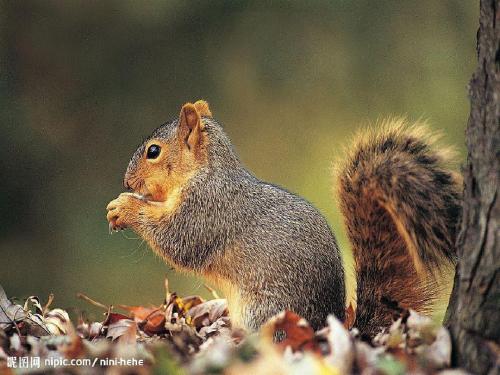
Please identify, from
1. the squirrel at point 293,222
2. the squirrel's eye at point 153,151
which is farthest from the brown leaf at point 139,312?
the squirrel's eye at point 153,151

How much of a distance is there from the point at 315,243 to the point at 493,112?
66cm

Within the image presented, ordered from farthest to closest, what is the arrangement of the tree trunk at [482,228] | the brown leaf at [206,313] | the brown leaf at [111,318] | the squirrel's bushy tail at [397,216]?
the brown leaf at [206,313], the brown leaf at [111,318], the squirrel's bushy tail at [397,216], the tree trunk at [482,228]

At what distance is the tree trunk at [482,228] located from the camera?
1427 millimetres

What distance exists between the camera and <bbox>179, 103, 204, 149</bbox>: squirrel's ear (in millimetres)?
2157

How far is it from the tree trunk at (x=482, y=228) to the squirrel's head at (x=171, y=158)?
2.88ft

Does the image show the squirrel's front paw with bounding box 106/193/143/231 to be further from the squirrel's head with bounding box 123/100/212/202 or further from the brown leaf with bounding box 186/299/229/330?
the brown leaf with bounding box 186/299/229/330

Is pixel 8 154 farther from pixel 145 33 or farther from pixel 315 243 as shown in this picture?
pixel 315 243

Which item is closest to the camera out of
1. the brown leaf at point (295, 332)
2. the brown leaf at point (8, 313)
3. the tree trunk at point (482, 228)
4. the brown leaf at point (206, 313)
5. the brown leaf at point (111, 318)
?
the tree trunk at point (482, 228)

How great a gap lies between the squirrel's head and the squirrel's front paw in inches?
1.5

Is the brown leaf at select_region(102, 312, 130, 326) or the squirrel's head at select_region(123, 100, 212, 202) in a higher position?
the squirrel's head at select_region(123, 100, 212, 202)

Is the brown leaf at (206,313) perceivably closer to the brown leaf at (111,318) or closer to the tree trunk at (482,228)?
the brown leaf at (111,318)

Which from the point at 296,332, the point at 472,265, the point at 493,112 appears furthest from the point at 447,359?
the point at 493,112

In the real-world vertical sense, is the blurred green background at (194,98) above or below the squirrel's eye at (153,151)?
above

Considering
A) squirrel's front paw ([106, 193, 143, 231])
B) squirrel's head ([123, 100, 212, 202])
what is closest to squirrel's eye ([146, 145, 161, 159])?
squirrel's head ([123, 100, 212, 202])
